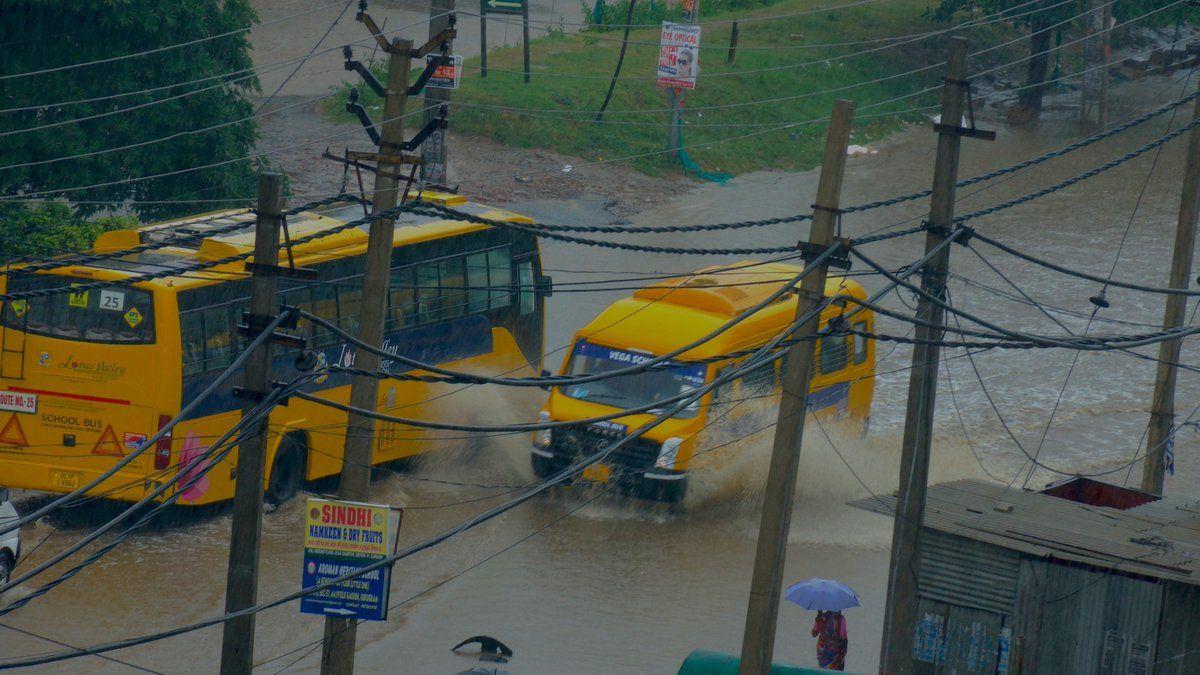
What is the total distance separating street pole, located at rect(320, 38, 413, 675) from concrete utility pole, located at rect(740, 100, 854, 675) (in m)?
2.82

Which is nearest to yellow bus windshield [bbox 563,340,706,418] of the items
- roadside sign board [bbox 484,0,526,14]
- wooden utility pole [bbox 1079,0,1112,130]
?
roadside sign board [bbox 484,0,526,14]

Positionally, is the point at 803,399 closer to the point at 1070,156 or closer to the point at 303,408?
the point at 303,408

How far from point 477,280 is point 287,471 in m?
4.05

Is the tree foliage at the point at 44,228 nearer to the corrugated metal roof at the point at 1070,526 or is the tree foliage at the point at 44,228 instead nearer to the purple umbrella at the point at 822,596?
the purple umbrella at the point at 822,596

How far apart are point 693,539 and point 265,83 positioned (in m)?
24.3

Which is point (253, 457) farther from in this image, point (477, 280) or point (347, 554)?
point (477, 280)

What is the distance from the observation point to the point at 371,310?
10062 millimetres

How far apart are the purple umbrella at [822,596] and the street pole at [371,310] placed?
153 inches

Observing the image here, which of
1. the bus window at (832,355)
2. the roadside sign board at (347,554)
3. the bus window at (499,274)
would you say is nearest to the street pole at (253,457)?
the roadside sign board at (347,554)

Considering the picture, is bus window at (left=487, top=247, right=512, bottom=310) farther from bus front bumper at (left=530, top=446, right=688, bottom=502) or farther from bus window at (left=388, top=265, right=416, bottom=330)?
bus front bumper at (left=530, top=446, right=688, bottom=502)

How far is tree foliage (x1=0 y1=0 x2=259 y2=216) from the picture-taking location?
800 inches

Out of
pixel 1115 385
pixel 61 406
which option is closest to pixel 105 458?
pixel 61 406

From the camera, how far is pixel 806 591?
1197 cm

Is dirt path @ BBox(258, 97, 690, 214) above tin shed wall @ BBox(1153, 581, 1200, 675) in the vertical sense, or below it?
above
